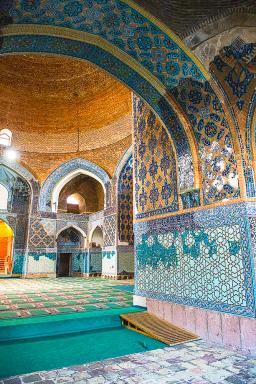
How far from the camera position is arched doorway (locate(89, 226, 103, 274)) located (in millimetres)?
13453

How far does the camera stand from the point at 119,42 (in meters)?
3.75

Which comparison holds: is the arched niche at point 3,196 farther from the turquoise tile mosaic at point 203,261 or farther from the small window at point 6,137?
the turquoise tile mosaic at point 203,261

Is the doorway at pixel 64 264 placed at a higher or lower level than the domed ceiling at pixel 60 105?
lower

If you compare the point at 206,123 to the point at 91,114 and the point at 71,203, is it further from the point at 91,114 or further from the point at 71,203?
the point at 71,203

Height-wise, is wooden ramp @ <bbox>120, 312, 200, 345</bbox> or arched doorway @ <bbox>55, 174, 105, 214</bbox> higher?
arched doorway @ <bbox>55, 174, 105, 214</bbox>

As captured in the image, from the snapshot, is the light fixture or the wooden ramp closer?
the wooden ramp

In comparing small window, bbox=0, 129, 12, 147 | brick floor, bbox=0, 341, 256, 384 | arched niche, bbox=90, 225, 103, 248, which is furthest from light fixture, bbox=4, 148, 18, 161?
brick floor, bbox=0, 341, 256, 384

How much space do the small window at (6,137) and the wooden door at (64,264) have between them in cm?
615

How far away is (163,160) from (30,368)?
357 cm

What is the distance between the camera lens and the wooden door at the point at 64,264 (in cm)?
1417

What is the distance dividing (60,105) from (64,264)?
26.2 feet

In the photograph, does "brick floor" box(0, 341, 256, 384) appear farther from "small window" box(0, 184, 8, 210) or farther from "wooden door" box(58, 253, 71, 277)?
"small window" box(0, 184, 8, 210)

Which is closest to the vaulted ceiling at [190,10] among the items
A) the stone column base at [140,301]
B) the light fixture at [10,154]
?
the stone column base at [140,301]

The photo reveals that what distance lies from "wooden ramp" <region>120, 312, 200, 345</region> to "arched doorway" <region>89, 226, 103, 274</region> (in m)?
9.20
